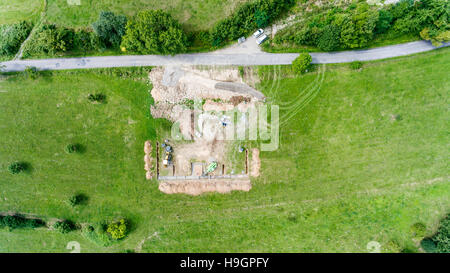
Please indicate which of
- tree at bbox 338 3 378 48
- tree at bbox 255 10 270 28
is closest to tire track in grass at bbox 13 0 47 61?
tree at bbox 255 10 270 28

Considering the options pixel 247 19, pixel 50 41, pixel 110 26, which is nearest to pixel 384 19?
pixel 247 19

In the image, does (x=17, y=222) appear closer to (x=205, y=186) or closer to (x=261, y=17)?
(x=205, y=186)

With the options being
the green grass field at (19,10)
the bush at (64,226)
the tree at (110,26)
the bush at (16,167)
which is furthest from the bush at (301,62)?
the bush at (16,167)

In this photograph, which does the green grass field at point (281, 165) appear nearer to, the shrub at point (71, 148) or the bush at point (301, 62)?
the shrub at point (71, 148)

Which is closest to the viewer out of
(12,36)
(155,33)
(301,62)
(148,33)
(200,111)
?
(148,33)

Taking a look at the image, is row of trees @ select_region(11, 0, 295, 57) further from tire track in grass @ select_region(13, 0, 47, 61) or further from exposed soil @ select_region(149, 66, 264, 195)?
exposed soil @ select_region(149, 66, 264, 195)

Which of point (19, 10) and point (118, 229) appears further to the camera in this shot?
point (19, 10)

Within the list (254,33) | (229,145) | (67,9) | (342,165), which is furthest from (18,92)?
(342,165)
